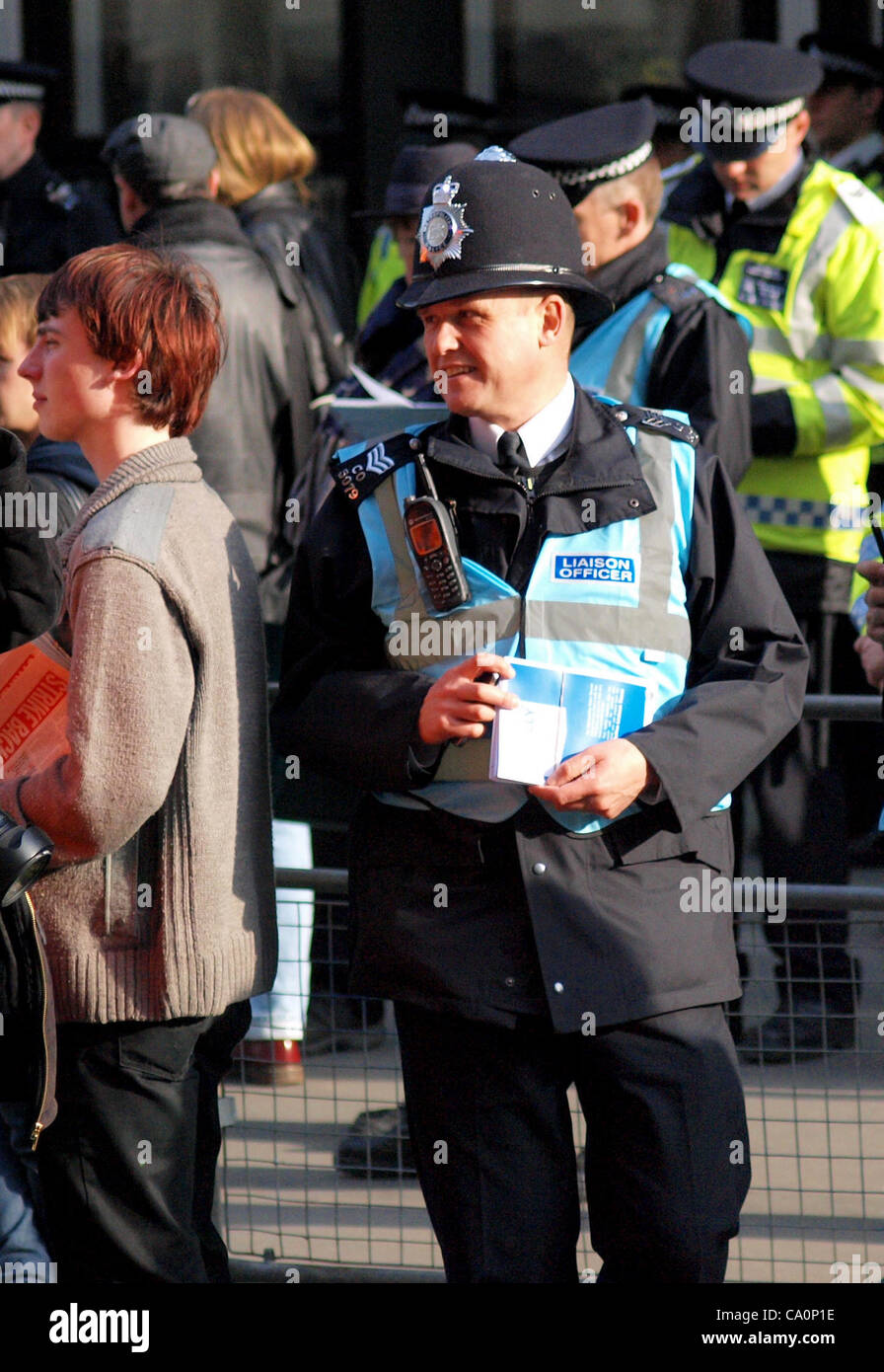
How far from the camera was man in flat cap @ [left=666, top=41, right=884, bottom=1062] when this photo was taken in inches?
191

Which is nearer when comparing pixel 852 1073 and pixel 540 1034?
pixel 540 1034

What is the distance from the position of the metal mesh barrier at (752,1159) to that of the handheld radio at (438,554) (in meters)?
0.87

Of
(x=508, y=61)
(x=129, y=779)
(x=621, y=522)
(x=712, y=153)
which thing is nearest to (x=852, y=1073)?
(x=621, y=522)

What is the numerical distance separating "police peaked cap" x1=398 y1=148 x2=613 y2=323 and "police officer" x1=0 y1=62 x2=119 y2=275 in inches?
149

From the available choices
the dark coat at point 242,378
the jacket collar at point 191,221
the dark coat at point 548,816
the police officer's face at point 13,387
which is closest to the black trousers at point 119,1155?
the dark coat at point 548,816

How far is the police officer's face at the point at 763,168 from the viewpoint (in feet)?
16.4

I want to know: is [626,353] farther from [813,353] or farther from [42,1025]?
[42,1025]

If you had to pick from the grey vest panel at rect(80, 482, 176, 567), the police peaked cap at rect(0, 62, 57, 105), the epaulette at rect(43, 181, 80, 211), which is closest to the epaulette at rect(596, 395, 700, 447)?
the grey vest panel at rect(80, 482, 176, 567)

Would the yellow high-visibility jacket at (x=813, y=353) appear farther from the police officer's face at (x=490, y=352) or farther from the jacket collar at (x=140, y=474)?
the jacket collar at (x=140, y=474)

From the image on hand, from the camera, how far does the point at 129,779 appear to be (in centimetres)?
271

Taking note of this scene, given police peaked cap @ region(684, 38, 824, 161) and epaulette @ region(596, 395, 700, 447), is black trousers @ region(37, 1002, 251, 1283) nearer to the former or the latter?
epaulette @ region(596, 395, 700, 447)

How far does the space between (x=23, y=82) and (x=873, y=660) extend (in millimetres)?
5032
